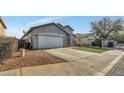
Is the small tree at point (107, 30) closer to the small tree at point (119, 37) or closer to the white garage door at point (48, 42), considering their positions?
the small tree at point (119, 37)

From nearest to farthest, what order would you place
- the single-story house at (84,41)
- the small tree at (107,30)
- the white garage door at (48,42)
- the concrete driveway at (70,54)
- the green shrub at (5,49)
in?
the green shrub at (5,49)
the concrete driveway at (70,54)
the white garage door at (48,42)
the single-story house at (84,41)
the small tree at (107,30)

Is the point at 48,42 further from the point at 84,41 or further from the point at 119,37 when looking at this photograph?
the point at 119,37

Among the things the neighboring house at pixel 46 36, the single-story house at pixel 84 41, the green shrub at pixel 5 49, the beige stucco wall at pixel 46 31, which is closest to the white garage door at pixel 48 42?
the neighboring house at pixel 46 36

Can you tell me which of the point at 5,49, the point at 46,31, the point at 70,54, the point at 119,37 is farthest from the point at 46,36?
the point at 119,37

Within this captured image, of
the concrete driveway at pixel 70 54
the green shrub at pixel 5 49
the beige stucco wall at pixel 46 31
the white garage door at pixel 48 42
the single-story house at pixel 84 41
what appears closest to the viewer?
the green shrub at pixel 5 49

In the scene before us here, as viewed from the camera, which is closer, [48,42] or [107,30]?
[48,42]

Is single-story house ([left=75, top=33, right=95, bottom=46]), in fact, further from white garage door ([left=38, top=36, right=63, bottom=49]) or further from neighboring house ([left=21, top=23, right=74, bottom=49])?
white garage door ([left=38, top=36, right=63, bottom=49])
